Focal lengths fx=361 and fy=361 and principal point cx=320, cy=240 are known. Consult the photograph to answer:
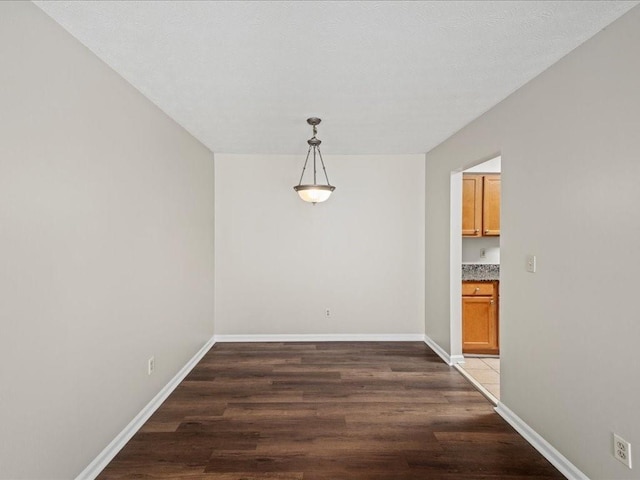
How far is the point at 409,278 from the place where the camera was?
195 inches

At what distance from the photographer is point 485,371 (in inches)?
155

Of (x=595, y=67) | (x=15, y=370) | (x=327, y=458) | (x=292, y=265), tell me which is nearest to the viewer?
(x=15, y=370)

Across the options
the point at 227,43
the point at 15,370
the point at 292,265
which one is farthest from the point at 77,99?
the point at 292,265

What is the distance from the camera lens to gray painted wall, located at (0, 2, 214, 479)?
5.24ft

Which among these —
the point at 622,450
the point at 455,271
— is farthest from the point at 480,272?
the point at 622,450

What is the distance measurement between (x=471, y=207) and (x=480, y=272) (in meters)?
0.82

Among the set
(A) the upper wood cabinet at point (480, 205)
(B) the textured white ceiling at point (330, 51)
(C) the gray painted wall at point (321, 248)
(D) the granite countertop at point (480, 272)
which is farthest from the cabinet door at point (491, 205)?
(B) the textured white ceiling at point (330, 51)

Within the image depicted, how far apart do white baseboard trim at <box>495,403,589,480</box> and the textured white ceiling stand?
97.6 inches

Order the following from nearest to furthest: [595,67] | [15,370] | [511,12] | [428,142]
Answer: [15,370] → [511,12] → [595,67] → [428,142]

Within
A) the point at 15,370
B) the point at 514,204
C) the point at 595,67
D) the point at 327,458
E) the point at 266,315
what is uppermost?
the point at 595,67

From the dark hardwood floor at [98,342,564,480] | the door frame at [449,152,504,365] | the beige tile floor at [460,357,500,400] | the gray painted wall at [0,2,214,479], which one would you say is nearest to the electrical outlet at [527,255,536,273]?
the dark hardwood floor at [98,342,564,480]

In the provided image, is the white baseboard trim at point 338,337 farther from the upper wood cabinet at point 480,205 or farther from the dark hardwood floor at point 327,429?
the upper wood cabinet at point 480,205

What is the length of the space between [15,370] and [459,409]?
304cm

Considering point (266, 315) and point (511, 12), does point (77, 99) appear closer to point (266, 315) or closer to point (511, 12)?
point (511, 12)
